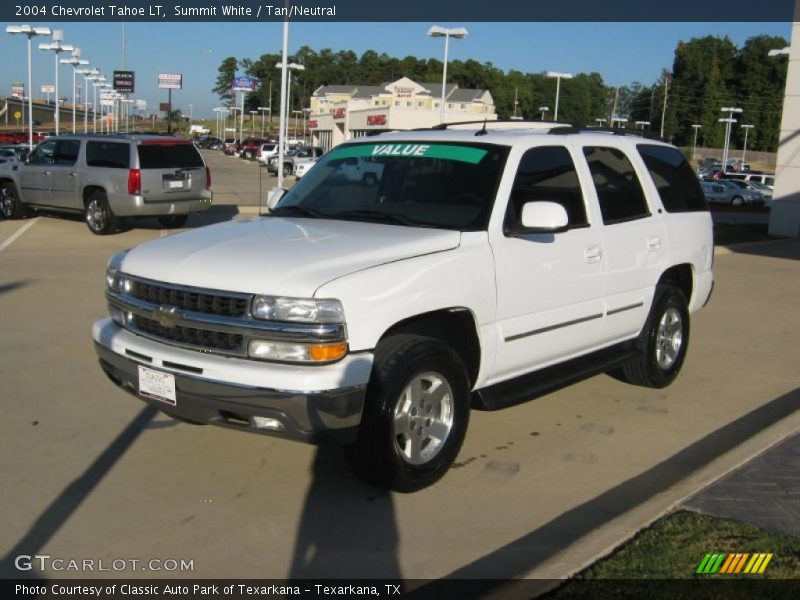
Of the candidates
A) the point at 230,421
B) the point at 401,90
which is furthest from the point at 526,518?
the point at 401,90

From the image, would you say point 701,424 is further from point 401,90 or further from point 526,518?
point 401,90

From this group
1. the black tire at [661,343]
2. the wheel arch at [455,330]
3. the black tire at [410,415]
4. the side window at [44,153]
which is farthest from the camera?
the side window at [44,153]

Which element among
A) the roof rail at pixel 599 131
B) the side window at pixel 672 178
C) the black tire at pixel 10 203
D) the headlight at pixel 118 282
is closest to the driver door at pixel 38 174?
the black tire at pixel 10 203

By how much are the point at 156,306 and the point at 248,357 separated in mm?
692

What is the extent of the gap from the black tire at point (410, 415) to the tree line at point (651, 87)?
360 feet

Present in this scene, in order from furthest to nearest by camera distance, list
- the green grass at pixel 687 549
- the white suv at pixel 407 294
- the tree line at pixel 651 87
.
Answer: the tree line at pixel 651 87 < the white suv at pixel 407 294 < the green grass at pixel 687 549

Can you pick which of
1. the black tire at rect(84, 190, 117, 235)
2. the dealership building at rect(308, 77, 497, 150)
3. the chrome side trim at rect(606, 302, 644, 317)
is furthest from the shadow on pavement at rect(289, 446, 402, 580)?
the dealership building at rect(308, 77, 497, 150)

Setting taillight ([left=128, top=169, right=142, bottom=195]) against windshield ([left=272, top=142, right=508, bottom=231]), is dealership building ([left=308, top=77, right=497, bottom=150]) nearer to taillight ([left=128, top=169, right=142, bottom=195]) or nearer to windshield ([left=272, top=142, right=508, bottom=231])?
taillight ([left=128, top=169, right=142, bottom=195])

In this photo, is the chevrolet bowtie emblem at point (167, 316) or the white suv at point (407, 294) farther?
the chevrolet bowtie emblem at point (167, 316)

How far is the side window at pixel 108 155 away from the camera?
15.3m

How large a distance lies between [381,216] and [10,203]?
15237mm

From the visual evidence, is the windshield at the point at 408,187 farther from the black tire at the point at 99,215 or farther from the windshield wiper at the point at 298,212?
the black tire at the point at 99,215

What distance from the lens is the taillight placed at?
49.4ft
